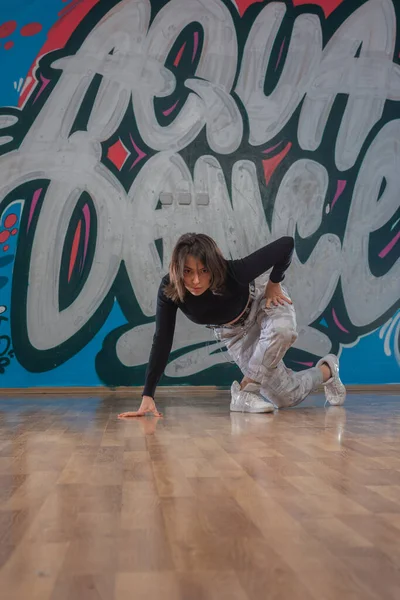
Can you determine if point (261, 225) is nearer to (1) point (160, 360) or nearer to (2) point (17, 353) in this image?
(2) point (17, 353)

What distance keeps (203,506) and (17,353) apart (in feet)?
12.7

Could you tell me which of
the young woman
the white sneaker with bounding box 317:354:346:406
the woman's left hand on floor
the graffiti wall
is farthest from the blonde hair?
the graffiti wall

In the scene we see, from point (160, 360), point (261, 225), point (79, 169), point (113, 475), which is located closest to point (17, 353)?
point (79, 169)

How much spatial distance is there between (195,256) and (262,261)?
415mm

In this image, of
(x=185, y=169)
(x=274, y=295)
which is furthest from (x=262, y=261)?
(x=185, y=169)

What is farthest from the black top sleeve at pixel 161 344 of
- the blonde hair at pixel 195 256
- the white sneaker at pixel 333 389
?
the white sneaker at pixel 333 389

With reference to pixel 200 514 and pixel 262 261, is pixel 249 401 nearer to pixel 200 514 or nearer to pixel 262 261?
pixel 262 261

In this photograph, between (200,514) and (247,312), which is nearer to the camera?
(200,514)

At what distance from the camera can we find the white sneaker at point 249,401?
341cm

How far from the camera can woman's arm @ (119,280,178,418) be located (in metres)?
3.09

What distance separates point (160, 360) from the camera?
122 inches

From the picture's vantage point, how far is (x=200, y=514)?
4.39ft

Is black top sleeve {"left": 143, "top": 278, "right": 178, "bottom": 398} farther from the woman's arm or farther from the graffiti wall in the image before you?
the graffiti wall

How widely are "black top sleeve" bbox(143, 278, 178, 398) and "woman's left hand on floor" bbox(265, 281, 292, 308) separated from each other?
0.48m
